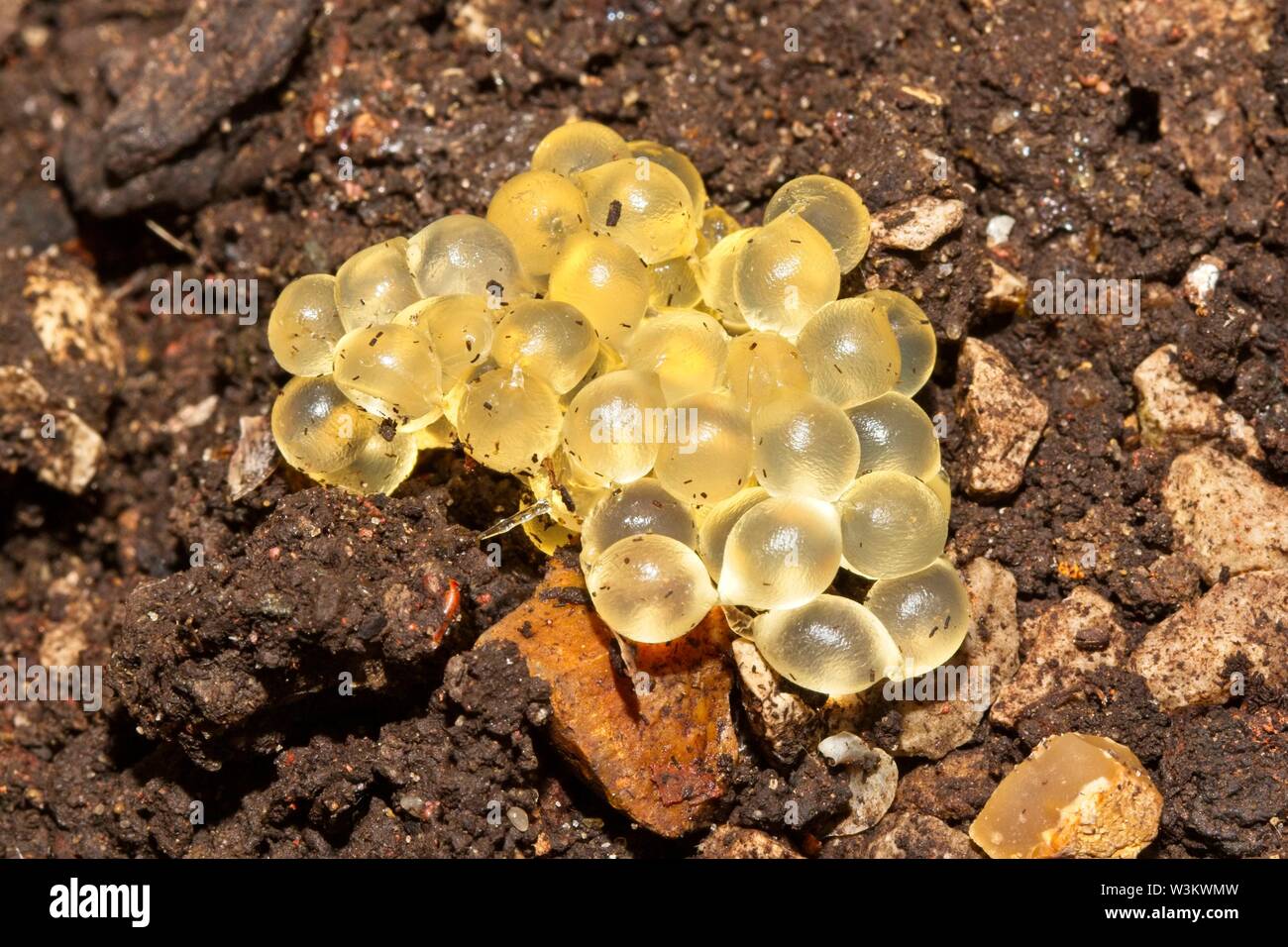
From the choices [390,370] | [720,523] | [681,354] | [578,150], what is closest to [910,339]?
[681,354]

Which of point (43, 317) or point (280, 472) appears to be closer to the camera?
point (280, 472)

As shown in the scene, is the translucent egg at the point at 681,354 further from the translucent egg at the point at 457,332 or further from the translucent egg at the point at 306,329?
the translucent egg at the point at 306,329

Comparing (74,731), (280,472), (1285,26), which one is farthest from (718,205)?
(74,731)

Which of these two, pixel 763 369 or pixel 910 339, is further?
pixel 910 339

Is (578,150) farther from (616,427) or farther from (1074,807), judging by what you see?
(1074,807)

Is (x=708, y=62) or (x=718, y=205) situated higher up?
(x=708, y=62)

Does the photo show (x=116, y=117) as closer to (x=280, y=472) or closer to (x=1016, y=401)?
(x=280, y=472)

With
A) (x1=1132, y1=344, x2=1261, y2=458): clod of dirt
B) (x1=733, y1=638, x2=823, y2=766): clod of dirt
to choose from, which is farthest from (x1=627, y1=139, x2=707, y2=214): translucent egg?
(x1=1132, y1=344, x2=1261, y2=458): clod of dirt

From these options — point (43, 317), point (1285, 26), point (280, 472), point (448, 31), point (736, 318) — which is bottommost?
point (280, 472)
